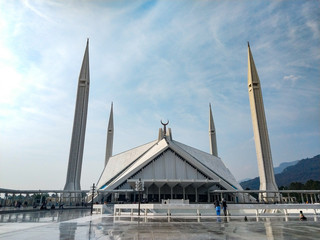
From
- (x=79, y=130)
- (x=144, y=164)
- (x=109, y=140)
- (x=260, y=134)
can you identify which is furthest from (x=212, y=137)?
(x=79, y=130)

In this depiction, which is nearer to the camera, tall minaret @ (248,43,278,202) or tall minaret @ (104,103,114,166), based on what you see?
tall minaret @ (248,43,278,202)

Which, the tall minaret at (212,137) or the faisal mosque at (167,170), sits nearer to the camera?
the faisal mosque at (167,170)

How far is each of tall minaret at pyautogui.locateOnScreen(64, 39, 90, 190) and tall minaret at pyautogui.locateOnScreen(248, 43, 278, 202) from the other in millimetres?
32422

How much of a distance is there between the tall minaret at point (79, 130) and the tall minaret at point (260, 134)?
32.4 metres

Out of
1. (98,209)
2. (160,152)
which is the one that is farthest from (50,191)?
(98,209)

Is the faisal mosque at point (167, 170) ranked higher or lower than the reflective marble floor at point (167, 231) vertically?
higher

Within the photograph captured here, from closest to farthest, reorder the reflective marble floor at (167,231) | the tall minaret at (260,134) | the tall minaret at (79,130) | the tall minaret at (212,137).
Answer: the reflective marble floor at (167,231) → the tall minaret at (260,134) → the tall minaret at (79,130) → the tall minaret at (212,137)

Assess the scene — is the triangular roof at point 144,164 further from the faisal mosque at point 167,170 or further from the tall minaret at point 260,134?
the tall minaret at point 260,134

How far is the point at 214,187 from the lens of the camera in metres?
40.7

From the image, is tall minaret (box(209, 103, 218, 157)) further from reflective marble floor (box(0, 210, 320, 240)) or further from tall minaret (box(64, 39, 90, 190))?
reflective marble floor (box(0, 210, 320, 240))

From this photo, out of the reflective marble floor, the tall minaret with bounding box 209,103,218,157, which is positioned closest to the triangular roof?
the reflective marble floor

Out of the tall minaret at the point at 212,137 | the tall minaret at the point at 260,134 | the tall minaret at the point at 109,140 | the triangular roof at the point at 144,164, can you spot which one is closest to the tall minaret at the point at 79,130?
the triangular roof at the point at 144,164

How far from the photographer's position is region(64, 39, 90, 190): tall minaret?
4309 centimetres

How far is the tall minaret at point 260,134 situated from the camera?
1663 inches
